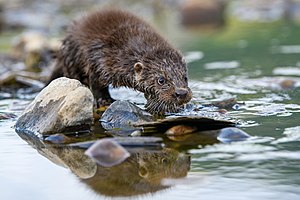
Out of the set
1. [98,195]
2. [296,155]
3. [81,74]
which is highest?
[81,74]

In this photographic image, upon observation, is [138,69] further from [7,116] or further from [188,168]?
[188,168]

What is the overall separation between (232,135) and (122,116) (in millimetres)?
1293

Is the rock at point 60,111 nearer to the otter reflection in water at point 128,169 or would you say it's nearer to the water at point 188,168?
the water at point 188,168

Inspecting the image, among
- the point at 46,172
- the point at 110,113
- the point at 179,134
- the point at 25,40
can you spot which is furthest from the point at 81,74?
the point at 25,40

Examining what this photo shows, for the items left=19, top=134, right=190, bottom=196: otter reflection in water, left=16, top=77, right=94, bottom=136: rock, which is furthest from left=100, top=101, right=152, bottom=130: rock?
left=19, top=134, right=190, bottom=196: otter reflection in water

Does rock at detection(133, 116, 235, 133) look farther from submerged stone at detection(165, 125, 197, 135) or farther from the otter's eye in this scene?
the otter's eye

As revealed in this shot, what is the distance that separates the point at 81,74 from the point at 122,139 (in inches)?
110

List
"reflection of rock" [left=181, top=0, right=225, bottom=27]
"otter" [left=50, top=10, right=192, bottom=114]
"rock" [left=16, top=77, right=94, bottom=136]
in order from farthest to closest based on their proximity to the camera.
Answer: "reflection of rock" [left=181, top=0, right=225, bottom=27] → "otter" [left=50, top=10, right=192, bottom=114] → "rock" [left=16, top=77, right=94, bottom=136]

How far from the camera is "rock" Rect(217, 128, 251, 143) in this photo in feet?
18.2

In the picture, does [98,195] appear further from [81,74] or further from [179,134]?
[81,74]

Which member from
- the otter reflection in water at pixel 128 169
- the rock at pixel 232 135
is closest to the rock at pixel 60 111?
the otter reflection in water at pixel 128 169

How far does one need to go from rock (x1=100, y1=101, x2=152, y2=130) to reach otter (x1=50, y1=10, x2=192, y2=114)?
0.34m

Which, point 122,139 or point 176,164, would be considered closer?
point 176,164

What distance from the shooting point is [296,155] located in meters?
5.05
